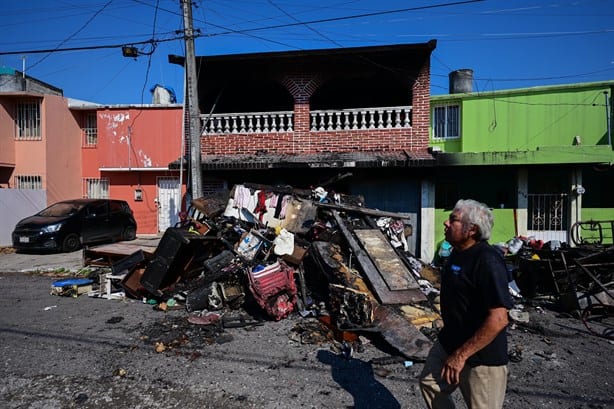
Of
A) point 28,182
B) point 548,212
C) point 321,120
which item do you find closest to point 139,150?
point 28,182

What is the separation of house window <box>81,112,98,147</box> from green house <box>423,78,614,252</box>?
1382cm

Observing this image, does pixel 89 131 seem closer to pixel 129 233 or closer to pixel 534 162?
pixel 129 233

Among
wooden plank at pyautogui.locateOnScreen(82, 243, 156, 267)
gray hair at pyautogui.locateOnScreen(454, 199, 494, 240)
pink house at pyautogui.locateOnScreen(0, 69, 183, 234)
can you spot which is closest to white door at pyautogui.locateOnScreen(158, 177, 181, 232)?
pink house at pyautogui.locateOnScreen(0, 69, 183, 234)

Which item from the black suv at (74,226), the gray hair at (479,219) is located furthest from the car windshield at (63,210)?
the gray hair at (479,219)

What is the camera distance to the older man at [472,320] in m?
2.14

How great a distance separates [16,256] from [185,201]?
17.3 feet

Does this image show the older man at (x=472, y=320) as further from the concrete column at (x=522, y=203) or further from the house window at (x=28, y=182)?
the house window at (x=28, y=182)

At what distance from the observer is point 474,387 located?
2.26 m

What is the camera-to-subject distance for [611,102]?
39.1 feet

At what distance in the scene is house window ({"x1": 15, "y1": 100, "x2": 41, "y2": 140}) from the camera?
15.2 metres

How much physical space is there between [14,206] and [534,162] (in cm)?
1715

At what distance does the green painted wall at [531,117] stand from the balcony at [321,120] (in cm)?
385

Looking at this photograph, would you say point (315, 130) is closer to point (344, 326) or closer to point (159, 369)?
point (344, 326)

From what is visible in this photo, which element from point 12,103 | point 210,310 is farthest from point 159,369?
point 12,103
